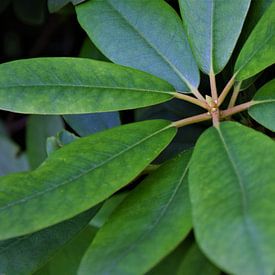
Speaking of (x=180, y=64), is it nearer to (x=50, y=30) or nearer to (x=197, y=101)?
(x=197, y=101)

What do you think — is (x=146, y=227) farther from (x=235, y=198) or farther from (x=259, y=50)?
(x=259, y=50)

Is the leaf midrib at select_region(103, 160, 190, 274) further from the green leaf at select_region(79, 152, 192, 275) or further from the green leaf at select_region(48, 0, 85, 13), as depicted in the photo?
the green leaf at select_region(48, 0, 85, 13)

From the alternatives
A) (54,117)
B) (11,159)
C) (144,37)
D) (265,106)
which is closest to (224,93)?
(265,106)

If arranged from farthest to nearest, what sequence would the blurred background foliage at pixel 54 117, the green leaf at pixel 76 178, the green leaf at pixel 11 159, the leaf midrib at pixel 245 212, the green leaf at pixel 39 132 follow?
the green leaf at pixel 11 159
the green leaf at pixel 39 132
the blurred background foliage at pixel 54 117
the green leaf at pixel 76 178
the leaf midrib at pixel 245 212

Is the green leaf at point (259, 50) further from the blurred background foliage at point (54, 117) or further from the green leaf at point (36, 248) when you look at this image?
the green leaf at point (36, 248)

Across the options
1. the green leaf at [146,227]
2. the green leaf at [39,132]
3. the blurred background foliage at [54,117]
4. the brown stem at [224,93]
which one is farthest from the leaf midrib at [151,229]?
the green leaf at [39,132]

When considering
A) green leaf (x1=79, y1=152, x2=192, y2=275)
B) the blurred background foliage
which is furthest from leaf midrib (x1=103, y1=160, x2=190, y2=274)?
the blurred background foliage
